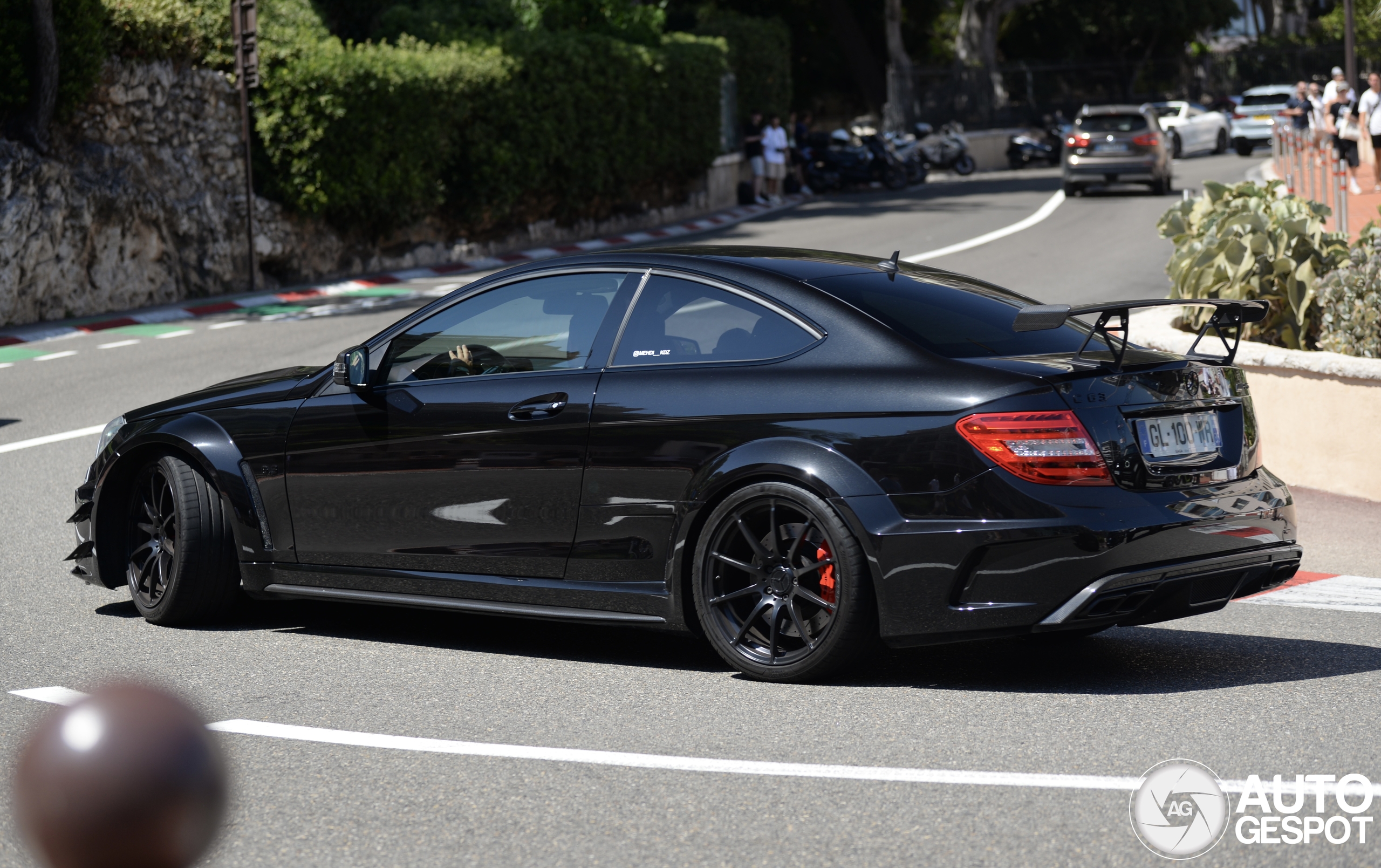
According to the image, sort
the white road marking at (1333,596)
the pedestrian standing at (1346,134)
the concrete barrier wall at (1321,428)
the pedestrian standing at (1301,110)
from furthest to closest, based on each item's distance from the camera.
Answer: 1. the pedestrian standing at (1301,110)
2. the pedestrian standing at (1346,134)
3. the concrete barrier wall at (1321,428)
4. the white road marking at (1333,596)

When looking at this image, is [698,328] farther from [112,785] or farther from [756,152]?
[756,152]

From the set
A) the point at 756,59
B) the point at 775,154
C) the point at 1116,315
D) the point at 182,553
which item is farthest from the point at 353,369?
the point at 756,59

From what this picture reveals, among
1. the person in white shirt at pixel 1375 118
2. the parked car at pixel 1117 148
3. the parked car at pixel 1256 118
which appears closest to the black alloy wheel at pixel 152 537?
the person in white shirt at pixel 1375 118

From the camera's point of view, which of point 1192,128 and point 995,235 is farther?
point 1192,128

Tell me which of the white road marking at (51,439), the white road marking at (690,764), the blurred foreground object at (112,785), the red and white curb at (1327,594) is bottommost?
the red and white curb at (1327,594)

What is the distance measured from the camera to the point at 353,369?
6273 millimetres

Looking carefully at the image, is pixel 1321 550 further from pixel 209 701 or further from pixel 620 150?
pixel 620 150

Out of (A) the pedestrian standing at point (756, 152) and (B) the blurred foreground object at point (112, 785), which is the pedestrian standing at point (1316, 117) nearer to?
(A) the pedestrian standing at point (756, 152)

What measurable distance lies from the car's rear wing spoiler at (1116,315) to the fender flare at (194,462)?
302 cm

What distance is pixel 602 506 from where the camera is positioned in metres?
5.78

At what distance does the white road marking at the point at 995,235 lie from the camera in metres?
24.1

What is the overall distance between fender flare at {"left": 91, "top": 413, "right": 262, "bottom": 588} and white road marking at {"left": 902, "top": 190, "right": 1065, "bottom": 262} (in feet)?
52.3

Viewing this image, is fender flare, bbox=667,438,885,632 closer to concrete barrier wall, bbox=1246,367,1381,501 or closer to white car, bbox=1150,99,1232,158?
concrete barrier wall, bbox=1246,367,1381,501
